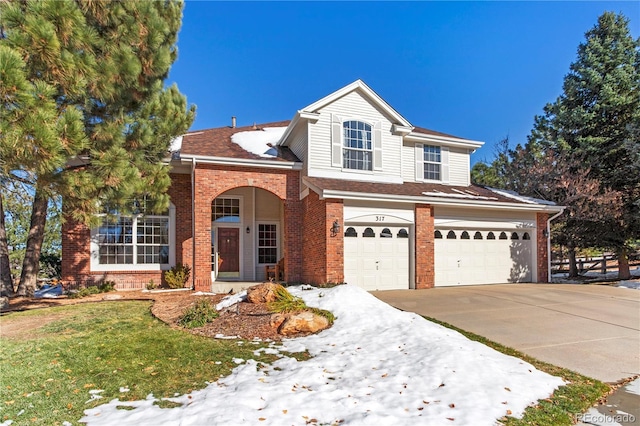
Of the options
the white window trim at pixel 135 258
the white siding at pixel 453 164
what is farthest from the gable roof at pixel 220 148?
the white siding at pixel 453 164

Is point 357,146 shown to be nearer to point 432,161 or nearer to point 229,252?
point 432,161

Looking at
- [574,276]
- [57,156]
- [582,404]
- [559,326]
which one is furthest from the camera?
[574,276]

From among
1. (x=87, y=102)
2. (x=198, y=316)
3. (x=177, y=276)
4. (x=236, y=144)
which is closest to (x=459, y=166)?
(x=236, y=144)

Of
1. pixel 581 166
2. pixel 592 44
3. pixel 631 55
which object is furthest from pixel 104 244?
pixel 631 55

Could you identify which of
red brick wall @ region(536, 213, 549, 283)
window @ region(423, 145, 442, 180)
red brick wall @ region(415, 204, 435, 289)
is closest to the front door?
red brick wall @ region(415, 204, 435, 289)

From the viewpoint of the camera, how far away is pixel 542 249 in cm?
1488

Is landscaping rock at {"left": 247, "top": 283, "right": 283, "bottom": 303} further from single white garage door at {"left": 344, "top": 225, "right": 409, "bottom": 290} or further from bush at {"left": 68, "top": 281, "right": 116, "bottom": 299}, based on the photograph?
bush at {"left": 68, "top": 281, "right": 116, "bottom": 299}

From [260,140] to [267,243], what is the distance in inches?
175

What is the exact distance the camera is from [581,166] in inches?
663

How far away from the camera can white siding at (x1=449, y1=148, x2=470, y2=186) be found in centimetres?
1622

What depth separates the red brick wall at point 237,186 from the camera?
40.2 feet

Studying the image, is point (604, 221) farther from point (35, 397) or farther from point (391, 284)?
point (35, 397)

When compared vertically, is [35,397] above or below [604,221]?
below

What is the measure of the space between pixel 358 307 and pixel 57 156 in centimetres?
652
